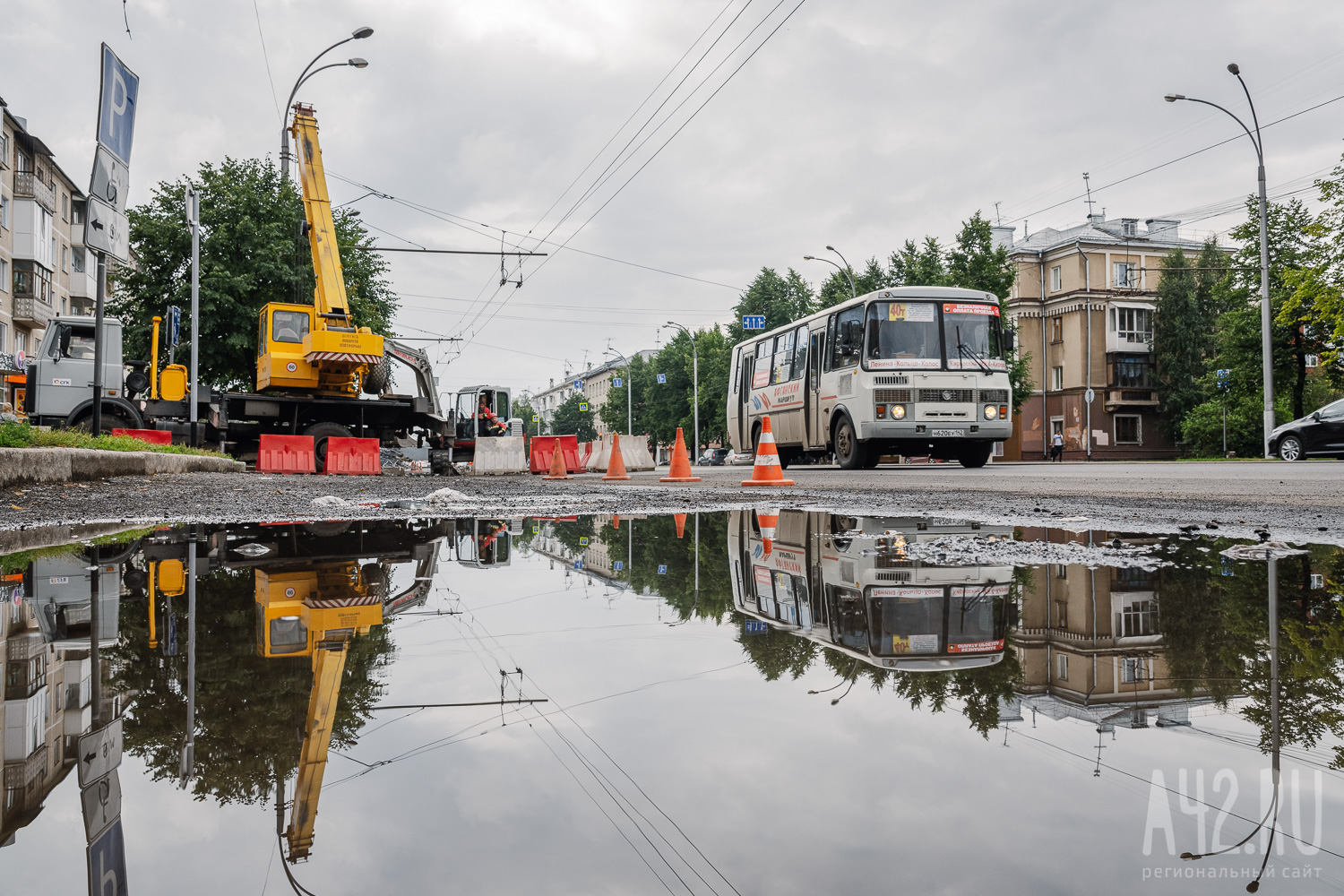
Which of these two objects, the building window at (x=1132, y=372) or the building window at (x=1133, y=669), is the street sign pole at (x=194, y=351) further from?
the building window at (x=1132, y=372)

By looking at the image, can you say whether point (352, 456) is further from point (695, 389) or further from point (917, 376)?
point (695, 389)

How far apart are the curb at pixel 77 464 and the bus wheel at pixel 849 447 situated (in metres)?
10.8

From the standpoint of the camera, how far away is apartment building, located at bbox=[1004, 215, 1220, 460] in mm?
53688

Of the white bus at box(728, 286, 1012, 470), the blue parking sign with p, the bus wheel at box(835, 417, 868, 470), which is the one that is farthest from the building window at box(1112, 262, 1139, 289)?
the blue parking sign with p

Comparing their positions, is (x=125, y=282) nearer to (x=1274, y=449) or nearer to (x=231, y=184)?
(x=231, y=184)

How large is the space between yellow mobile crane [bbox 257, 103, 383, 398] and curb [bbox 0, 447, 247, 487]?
5.44m

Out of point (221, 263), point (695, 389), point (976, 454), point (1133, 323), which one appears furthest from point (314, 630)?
point (1133, 323)

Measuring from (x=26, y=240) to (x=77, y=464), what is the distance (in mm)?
41346

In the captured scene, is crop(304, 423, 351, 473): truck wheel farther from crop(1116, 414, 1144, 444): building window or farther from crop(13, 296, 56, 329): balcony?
crop(1116, 414, 1144, 444): building window

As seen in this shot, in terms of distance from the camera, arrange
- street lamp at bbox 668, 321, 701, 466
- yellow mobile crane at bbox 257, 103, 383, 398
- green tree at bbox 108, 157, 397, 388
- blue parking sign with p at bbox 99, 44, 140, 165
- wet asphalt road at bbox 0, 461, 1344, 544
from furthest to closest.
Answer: street lamp at bbox 668, 321, 701, 466
green tree at bbox 108, 157, 397, 388
yellow mobile crane at bbox 257, 103, 383, 398
blue parking sign with p at bbox 99, 44, 140, 165
wet asphalt road at bbox 0, 461, 1344, 544

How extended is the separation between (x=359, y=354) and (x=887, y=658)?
56.5 ft

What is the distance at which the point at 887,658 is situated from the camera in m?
1.87

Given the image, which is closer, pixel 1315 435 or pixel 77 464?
pixel 77 464

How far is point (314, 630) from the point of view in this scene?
224 centimetres
